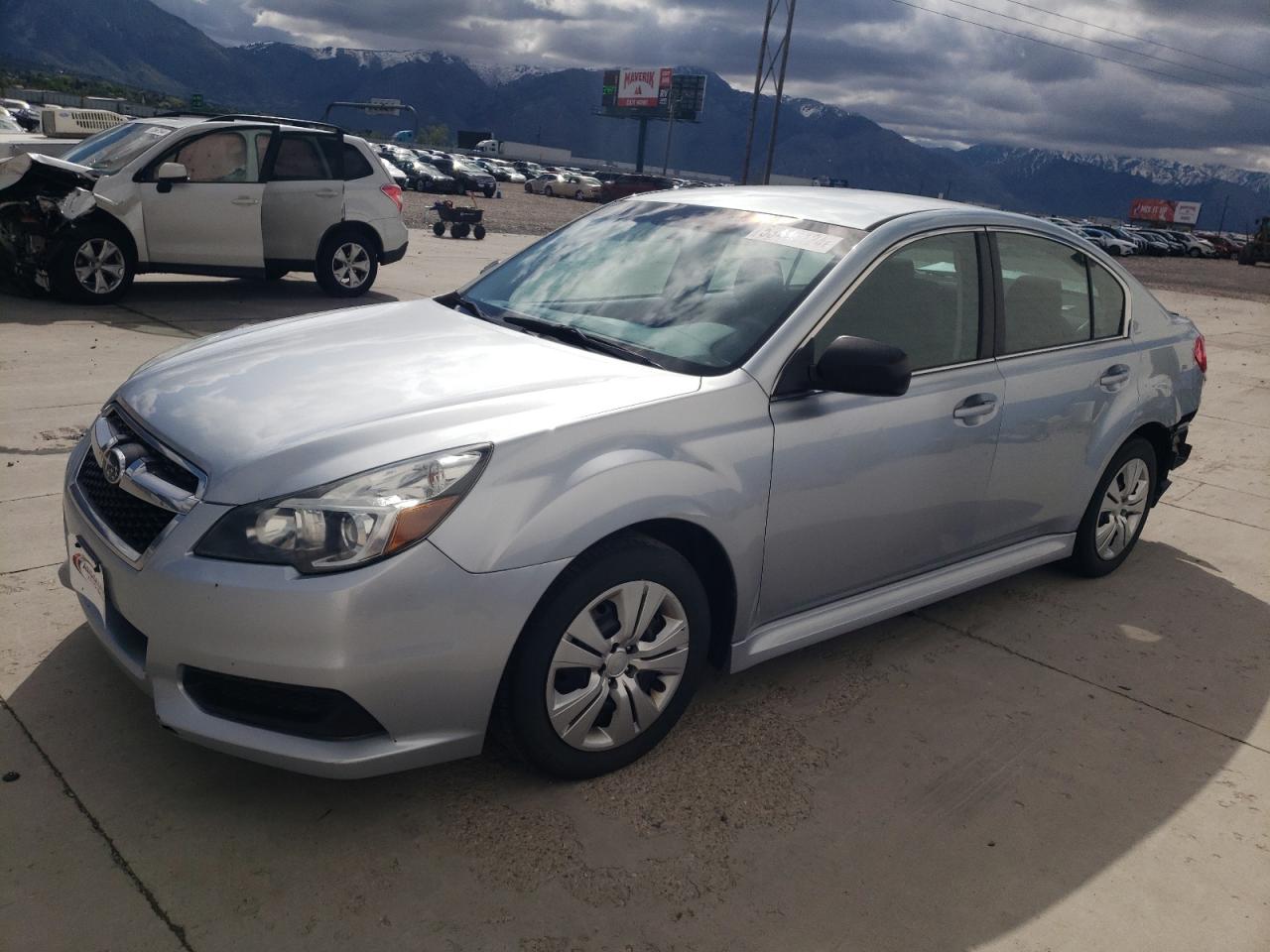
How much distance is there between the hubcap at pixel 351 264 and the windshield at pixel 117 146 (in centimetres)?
191

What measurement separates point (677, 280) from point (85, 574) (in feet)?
6.58

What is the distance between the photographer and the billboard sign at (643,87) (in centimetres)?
12144

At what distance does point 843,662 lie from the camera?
397cm

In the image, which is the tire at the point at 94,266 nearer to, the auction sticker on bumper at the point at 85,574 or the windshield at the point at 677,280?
the windshield at the point at 677,280

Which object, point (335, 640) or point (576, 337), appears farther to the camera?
point (576, 337)

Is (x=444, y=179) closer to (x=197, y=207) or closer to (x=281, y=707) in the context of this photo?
(x=197, y=207)

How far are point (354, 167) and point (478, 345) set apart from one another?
27.4ft

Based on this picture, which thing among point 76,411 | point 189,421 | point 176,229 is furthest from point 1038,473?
point 176,229

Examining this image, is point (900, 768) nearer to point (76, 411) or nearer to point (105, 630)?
point (105, 630)

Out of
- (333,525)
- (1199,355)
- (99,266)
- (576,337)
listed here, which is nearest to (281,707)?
(333,525)

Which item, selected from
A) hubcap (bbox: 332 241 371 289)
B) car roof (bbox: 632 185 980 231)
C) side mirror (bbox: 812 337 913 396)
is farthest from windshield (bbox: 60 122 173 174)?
side mirror (bbox: 812 337 913 396)

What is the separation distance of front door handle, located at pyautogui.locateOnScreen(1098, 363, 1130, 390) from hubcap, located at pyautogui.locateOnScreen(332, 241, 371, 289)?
8301 mm

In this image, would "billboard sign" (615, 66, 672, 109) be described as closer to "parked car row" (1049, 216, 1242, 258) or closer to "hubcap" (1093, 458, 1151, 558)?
"parked car row" (1049, 216, 1242, 258)

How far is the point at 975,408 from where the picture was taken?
12.5 feet
